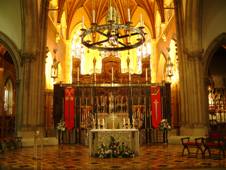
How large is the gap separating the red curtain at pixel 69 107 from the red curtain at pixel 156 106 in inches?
216

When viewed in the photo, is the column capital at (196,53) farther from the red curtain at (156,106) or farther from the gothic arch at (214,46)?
the red curtain at (156,106)

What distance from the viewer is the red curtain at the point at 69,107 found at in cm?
1961

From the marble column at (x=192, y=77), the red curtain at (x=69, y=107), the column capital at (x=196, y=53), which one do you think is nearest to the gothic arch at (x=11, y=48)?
the red curtain at (x=69, y=107)

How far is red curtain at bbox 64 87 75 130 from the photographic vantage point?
19.6 metres

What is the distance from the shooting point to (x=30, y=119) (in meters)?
16.5

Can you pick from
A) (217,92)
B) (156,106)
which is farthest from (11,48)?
(217,92)

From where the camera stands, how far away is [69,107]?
1991 centimetres

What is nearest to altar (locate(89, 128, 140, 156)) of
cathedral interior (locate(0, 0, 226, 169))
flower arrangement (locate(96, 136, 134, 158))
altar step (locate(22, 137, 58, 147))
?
cathedral interior (locate(0, 0, 226, 169))

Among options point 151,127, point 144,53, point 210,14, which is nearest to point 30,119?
point 151,127

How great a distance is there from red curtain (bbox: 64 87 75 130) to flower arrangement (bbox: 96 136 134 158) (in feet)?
27.5

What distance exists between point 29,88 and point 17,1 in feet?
17.2

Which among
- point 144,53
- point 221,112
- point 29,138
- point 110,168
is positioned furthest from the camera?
point 144,53

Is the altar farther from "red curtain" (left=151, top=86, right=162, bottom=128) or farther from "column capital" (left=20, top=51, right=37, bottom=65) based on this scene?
"red curtain" (left=151, top=86, right=162, bottom=128)

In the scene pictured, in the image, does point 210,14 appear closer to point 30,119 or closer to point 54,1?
point 30,119
